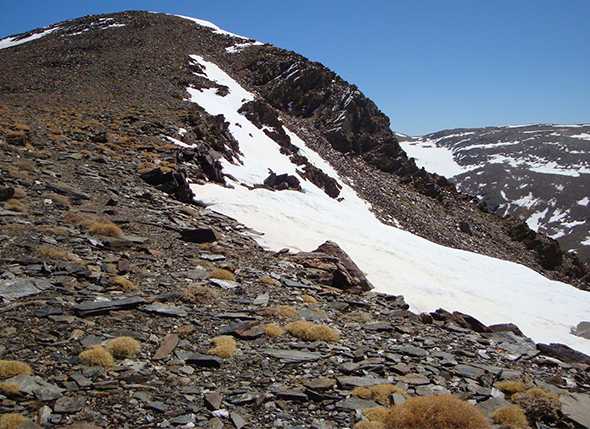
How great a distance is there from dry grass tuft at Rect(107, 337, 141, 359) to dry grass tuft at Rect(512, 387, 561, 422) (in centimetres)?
741

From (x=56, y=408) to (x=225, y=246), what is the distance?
1116cm

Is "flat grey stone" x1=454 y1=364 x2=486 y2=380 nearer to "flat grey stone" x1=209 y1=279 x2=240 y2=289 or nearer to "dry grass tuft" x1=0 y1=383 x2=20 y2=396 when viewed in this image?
"flat grey stone" x1=209 y1=279 x2=240 y2=289

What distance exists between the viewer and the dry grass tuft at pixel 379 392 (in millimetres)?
8164

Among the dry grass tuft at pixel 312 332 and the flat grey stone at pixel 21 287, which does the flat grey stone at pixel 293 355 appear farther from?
the flat grey stone at pixel 21 287

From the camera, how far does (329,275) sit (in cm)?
1691

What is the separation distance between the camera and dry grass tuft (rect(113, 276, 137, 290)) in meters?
11.8

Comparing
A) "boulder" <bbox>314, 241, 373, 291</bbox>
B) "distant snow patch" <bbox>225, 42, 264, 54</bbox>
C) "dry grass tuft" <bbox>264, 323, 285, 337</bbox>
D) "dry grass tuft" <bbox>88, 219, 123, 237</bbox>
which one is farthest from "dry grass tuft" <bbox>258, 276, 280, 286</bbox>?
"distant snow patch" <bbox>225, 42, 264, 54</bbox>

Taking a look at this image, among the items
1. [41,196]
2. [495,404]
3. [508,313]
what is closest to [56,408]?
[495,404]

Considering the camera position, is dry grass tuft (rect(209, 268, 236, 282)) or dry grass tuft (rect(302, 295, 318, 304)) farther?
dry grass tuft (rect(209, 268, 236, 282))

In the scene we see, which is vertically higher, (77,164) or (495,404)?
(77,164)

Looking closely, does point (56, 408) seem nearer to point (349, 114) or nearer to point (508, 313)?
point (508, 313)

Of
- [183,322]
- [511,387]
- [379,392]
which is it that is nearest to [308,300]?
[183,322]

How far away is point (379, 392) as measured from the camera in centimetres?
827

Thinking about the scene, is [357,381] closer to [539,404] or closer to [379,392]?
[379,392]
